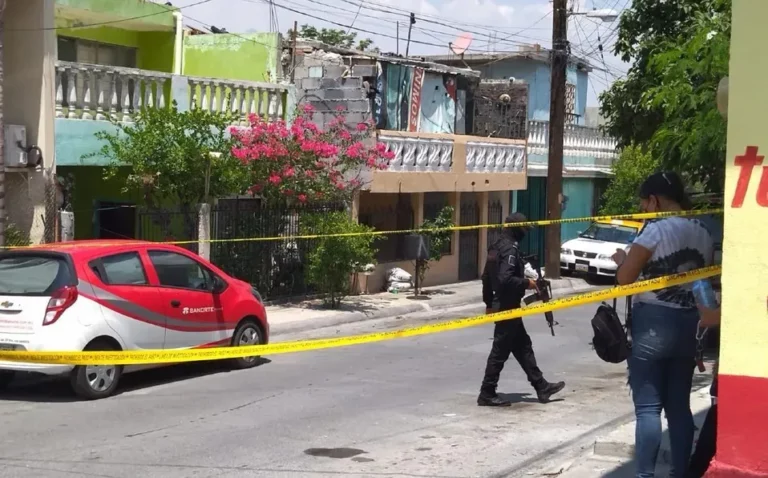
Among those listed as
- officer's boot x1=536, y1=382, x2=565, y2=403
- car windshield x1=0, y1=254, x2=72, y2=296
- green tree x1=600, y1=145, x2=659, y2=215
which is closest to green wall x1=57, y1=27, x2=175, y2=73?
car windshield x1=0, y1=254, x2=72, y2=296

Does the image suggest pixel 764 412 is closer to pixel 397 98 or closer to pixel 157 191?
pixel 157 191

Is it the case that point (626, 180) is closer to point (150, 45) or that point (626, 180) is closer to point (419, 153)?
point (419, 153)

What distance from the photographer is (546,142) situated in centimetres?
3023

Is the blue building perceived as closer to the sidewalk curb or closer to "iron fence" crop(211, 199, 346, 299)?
the sidewalk curb

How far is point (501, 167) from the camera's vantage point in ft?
87.0

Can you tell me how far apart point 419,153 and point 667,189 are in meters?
16.9

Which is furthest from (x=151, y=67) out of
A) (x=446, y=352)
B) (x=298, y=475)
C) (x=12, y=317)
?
(x=298, y=475)

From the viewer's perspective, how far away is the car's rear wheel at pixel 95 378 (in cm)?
1002

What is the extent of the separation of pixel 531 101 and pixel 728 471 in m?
31.2

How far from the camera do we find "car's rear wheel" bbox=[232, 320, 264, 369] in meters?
12.0

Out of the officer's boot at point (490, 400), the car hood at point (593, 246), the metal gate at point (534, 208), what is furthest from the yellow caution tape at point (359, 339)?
the metal gate at point (534, 208)

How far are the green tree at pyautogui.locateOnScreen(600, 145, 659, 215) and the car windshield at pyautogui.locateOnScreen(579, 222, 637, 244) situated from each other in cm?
456

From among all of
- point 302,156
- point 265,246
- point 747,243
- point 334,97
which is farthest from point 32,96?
point 747,243

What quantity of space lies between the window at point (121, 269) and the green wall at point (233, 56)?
11533mm
